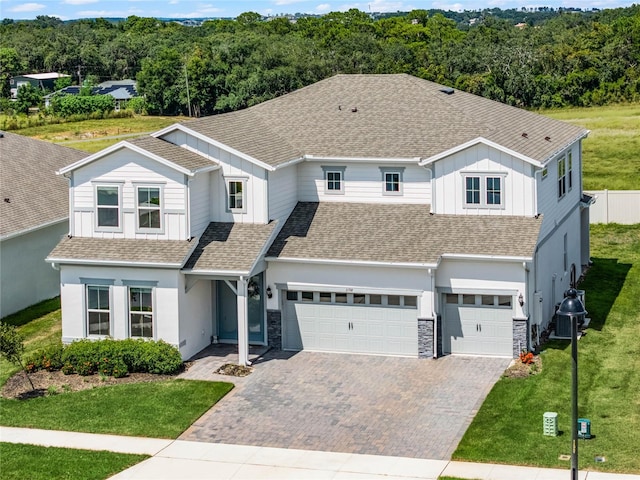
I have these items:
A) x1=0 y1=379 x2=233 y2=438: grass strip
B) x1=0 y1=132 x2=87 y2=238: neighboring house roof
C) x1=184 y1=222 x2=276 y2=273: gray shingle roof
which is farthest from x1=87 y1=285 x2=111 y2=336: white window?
x1=0 y1=132 x2=87 y2=238: neighboring house roof

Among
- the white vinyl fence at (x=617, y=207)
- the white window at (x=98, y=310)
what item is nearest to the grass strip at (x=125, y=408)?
the white window at (x=98, y=310)

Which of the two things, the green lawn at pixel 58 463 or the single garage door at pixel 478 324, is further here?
the single garage door at pixel 478 324

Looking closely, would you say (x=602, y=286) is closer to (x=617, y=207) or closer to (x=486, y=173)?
(x=486, y=173)

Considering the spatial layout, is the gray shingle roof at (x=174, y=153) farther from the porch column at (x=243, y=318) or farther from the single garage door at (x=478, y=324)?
the single garage door at (x=478, y=324)

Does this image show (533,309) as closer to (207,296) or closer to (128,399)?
(207,296)

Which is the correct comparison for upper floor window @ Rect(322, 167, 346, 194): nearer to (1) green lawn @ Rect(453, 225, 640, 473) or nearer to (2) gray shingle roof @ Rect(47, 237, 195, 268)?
(2) gray shingle roof @ Rect(47, 237, 195, 268)

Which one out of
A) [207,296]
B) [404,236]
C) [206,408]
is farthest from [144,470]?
[404,236]

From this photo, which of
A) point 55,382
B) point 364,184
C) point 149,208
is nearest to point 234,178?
point 149,208
